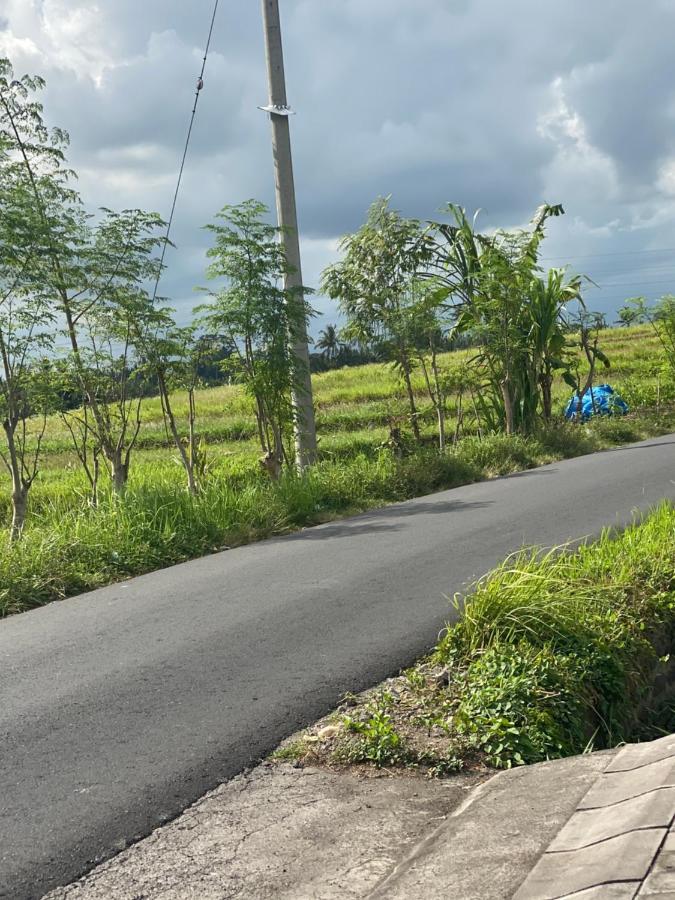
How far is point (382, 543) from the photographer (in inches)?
352

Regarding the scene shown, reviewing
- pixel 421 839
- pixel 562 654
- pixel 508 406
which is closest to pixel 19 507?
pixel 562 654

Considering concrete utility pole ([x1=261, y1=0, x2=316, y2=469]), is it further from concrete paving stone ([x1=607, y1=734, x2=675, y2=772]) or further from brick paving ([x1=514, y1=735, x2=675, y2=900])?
brick paving ([x1=514, y1=735, x2=675, y2=900])

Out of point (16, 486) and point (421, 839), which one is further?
point (16, 486)

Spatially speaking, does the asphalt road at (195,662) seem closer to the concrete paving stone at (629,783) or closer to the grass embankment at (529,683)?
the grass embankment at (529,683)

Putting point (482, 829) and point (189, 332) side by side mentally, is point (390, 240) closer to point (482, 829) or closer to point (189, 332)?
point (189, 332)

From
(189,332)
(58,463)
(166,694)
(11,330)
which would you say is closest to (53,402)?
(11,330)

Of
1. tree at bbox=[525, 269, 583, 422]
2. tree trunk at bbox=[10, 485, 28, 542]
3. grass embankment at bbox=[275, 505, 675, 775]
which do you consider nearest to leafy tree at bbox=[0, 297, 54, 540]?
tree trunk at bbox=[10, 485, 28, 542]

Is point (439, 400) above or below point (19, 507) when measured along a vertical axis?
Answer: above

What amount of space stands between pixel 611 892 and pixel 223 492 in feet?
26.9

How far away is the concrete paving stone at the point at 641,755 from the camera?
3.55 meters

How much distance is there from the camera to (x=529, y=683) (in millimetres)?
4723

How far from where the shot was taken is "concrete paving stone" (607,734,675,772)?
11.6 feet

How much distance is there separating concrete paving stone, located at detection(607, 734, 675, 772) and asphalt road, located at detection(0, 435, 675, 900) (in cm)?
166

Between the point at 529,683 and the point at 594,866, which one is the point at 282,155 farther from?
the point at 594,866
